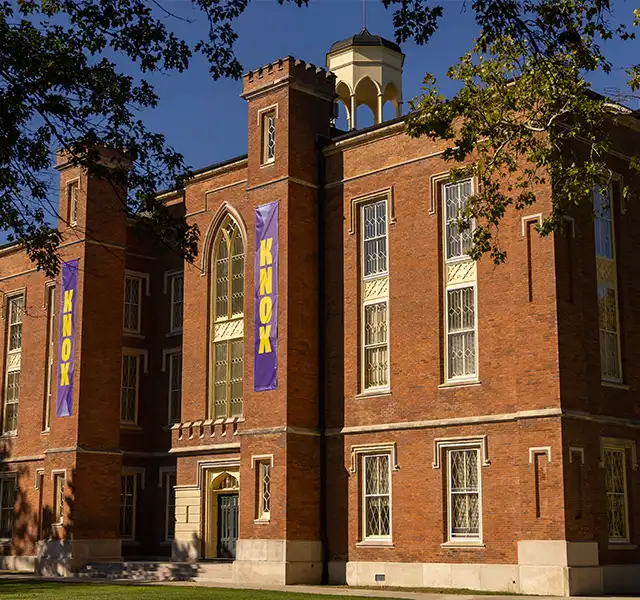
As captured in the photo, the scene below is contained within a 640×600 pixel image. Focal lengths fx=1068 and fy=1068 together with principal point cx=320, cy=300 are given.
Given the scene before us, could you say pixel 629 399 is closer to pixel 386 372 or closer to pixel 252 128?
pixel 386 372

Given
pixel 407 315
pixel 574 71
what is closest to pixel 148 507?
pixel 407 315

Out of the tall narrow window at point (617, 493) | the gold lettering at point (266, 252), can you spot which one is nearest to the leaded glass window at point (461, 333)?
the tall narrow window at point (617, 493)

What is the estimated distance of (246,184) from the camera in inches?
1267

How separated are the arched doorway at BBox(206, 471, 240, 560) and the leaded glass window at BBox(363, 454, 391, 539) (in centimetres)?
508

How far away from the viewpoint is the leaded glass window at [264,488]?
28891 mm

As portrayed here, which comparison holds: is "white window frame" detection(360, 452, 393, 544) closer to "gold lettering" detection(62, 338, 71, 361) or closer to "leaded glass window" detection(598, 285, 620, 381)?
"leaded glass window" detection(598, 285, 620, 381)

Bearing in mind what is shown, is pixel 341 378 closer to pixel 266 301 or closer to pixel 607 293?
pixel 266 301

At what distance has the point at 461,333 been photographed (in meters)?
26.8

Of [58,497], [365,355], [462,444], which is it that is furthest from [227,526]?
[462,444]

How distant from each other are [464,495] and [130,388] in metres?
15.1

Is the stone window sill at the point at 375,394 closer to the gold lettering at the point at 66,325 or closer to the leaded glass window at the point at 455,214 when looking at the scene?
the leaded glass window at the point at 455,214

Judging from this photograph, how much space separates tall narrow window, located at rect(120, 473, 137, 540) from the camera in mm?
36000

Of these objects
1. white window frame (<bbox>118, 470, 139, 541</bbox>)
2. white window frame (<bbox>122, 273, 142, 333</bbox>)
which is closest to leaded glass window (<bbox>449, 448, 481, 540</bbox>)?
white window frame (<bbox>118, 470, 139, 541</bbox>)

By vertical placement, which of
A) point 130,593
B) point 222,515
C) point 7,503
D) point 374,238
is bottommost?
point 130,593
